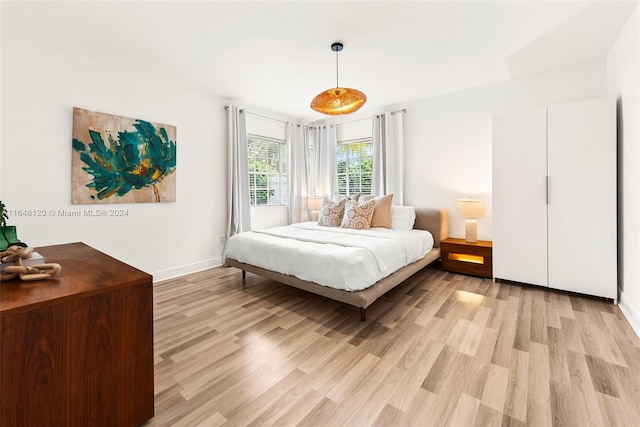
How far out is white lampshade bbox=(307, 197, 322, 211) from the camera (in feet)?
16.5

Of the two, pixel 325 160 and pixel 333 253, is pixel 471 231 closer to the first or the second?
pixel 333 253

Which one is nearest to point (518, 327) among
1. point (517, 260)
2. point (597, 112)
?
point (517, 260)

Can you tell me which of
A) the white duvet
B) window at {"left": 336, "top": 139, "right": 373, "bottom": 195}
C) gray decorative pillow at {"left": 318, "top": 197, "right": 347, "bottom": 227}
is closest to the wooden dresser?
the white duvet

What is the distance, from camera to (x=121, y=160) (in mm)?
3150

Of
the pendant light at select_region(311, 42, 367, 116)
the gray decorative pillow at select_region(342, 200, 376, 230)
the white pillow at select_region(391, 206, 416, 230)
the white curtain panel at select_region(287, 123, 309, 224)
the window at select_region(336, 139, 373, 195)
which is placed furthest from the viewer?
the white curtain panel at select_region(287, 123, 309, 224)

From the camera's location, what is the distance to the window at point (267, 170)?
15.4 ft

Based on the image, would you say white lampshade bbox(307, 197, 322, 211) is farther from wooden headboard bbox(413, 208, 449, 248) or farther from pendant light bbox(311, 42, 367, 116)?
pendant light bbox(311, 42, 367, 116)

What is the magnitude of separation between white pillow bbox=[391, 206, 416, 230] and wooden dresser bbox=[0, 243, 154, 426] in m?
3.23

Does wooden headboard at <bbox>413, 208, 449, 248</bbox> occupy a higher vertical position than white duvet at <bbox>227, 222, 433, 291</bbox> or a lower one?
higher

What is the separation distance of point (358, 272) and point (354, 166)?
3173 mm

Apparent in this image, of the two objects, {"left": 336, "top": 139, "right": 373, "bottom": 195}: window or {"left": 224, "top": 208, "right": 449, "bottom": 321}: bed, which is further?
{"left": 336, "top": 139, "right": 373, "bottom": 195}: window

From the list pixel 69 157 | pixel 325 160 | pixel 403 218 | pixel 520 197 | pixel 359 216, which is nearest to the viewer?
pixel 69 157

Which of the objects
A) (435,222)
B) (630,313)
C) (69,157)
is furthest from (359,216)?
(69,157)

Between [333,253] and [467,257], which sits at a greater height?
[333,253]
